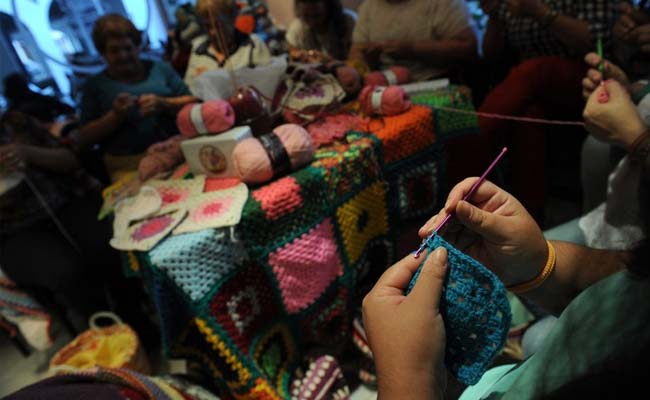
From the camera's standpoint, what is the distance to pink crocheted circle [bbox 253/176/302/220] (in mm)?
832

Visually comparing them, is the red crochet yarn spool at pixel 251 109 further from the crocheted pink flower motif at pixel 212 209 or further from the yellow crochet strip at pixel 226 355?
the yellow crochet strip at pixel 226 355

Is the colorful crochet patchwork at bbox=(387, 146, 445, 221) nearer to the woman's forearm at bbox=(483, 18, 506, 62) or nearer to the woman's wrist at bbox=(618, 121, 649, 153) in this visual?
the woman's wrist at bbox=(618, 121, 649, 153)

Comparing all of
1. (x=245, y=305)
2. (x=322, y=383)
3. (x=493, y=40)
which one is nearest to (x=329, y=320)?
(x=322, y=383)

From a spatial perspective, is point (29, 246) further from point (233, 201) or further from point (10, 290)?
point (233, 201)

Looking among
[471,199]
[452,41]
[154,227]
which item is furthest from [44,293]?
[452,41]

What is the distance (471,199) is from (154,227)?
0.67 meters

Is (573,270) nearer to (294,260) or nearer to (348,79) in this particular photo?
(294,260)

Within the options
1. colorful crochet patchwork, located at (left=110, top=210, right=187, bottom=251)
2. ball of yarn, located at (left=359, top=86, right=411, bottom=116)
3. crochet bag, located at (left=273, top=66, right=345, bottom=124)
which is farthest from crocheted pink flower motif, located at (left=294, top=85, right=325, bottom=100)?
colorful crochet patchwork, located at (left=110, top=210, right=187, bottom=251)

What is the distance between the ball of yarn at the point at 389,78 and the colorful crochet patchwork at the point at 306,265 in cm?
57

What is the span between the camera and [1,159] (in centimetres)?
105

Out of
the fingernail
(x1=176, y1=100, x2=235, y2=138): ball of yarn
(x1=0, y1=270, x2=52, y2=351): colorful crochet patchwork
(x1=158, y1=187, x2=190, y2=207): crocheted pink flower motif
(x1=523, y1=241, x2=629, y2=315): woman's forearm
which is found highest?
(x1=176, y1=100, x2=235, y2=138): ball of yarn

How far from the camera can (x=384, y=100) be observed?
1104 mm

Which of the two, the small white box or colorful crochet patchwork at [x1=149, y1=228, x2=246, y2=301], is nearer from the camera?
colorful crochet patchwork at [x1=149, y1=228, x2=246, y2=301]

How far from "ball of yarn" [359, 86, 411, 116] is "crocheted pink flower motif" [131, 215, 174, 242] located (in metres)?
0.66
